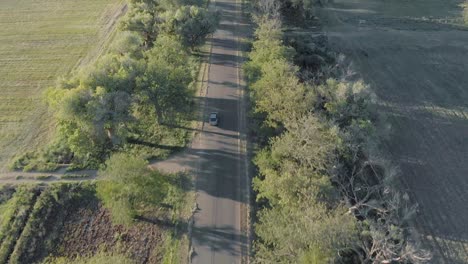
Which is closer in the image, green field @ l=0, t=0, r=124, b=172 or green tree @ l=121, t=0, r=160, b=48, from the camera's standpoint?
green field @ l=0, t=0, r=124, b=172

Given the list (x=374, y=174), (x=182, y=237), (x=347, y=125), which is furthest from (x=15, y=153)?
(x=374, y=174)

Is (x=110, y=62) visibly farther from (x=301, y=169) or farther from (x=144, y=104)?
(x=301, y=169)

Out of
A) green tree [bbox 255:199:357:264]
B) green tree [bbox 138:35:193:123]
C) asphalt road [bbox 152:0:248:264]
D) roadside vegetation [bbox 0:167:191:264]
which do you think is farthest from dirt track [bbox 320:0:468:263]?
roadside vegetation [bbox 0:167:191:264]

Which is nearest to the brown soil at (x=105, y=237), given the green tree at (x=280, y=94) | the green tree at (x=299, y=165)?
the green tree at (x=299, y=165)

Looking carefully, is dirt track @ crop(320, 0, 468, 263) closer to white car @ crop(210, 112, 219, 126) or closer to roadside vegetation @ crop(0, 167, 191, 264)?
white car @ crop(210, 112, 219, 126)

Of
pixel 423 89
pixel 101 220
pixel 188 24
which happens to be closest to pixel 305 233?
pixel 101 220

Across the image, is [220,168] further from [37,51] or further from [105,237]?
[37,51]
